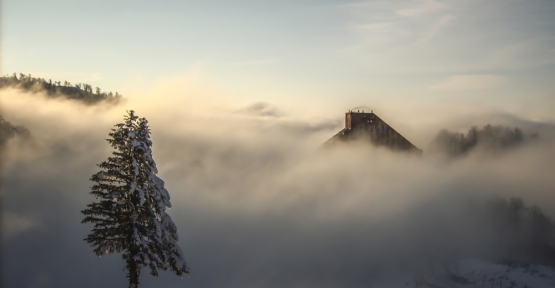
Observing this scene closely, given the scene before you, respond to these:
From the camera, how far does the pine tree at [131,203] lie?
29.6 m

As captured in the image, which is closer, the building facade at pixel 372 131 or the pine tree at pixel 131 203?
the pine tree at pixel 131 203

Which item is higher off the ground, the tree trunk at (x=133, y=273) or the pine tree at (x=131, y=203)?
the pine tree at (x=131, y=203)

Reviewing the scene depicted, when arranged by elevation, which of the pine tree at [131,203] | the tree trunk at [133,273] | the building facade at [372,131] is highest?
the building facade at [372,131]

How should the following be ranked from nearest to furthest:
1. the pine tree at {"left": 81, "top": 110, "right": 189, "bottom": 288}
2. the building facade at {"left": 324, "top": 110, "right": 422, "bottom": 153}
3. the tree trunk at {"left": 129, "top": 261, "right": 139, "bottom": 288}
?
the pine tree at {"left": 81, "top": 110, "right": 189, "bottom": 288}, the tree trunk at {"left": 129, "top": 261, "right": 139, "bottom": 288}, the building facade at {"left": 324, "top": 110, "right": 422, "bottom": 153}

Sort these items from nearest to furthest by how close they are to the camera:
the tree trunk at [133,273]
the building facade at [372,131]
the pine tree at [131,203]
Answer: the pine tree at [131,203], the tree trunk at [133,273], the building facade at [372,131]

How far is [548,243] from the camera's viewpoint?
19550 cm

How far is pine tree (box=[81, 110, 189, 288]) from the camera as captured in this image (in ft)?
97.2

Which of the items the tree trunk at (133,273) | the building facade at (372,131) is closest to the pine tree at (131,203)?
the tree trunk at (133,273)

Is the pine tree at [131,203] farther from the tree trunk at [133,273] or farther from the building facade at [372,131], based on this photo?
the building facade at [372,131]

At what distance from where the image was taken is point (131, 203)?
29516 millimetres

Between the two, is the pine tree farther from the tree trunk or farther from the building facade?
the building facade

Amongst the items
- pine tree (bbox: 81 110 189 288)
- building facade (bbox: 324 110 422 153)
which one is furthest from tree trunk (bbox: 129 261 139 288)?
building facade (bbox: 324 110 422 153)

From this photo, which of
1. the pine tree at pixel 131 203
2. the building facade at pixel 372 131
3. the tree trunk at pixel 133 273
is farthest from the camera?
the building facade at pixel 372 131

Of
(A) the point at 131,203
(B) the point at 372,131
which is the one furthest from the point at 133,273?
(B) the point at 372,131
